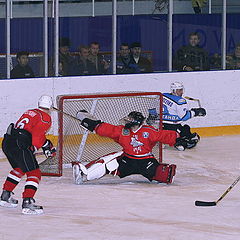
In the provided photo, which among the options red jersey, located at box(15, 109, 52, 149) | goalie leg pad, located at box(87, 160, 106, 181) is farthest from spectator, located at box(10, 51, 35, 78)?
red jersey, located at box(15, 109, 52, 149)

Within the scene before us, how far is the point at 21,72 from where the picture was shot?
1159 cm

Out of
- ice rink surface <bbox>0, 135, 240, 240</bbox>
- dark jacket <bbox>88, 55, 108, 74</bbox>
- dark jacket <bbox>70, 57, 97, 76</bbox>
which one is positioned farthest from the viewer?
dark jacket <bbox>88, 55, 108, 74</bbox>

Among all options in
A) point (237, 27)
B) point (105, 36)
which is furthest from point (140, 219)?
point (237, 27)

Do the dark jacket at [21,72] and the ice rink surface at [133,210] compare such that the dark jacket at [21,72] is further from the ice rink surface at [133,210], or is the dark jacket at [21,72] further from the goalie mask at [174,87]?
the goalie mask at [174,87]

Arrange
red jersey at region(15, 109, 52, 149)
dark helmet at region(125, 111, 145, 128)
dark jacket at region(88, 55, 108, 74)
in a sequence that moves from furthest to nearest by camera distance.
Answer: dark jacket at region(88, 55, 108, 74) < dark helmet at region(125, 111, 145, 128) < red jersey at region(15, 109, 52, 149)

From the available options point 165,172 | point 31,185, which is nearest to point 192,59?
point 165,172

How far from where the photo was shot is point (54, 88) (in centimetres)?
1166

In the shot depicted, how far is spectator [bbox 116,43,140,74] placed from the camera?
→ 12320 mm

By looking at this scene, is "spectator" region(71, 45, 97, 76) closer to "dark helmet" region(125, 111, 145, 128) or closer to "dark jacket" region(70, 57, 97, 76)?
"dark jacket" region(70, 57, 97, 76)

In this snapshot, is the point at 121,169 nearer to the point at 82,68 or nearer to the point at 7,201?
the point at 7,201

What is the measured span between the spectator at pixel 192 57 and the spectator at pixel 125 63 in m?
0.63

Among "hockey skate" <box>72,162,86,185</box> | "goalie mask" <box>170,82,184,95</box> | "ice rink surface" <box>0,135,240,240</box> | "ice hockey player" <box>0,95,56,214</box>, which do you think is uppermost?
"goalie mask" <box>170,82,184,95</box>

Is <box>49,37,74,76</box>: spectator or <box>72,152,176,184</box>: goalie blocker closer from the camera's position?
<box>72,152,176,184</box>: goalie blocker

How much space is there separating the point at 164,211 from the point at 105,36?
471cm
